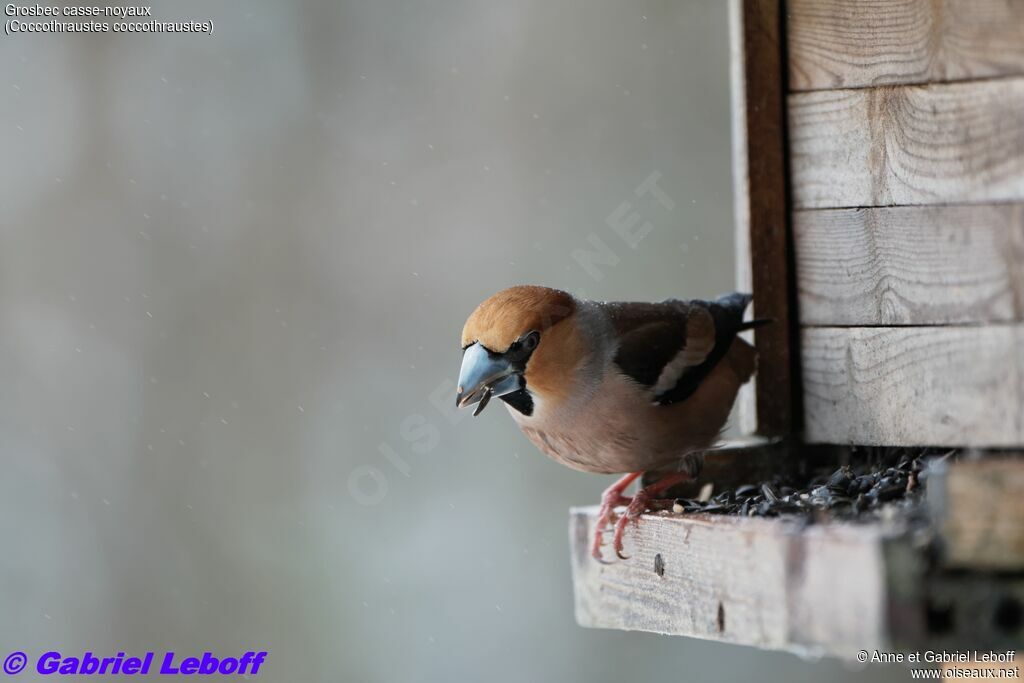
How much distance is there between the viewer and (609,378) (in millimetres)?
3244

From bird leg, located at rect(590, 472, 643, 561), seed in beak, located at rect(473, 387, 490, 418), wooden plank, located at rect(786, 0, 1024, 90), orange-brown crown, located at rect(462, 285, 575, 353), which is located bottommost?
bird leg, located at rect(590, 472, 643, 561)

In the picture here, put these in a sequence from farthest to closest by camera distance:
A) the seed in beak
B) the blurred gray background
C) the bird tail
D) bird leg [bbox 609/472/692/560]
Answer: the blurred gray background < the bird tail < the seed in beak < bird leg [bbox 609/472/692/560]

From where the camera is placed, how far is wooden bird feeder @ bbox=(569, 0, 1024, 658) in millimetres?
2000

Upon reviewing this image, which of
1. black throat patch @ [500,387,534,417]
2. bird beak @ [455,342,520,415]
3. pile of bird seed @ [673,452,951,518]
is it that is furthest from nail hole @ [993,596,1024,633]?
black throat patch @ [500,387,534,417]

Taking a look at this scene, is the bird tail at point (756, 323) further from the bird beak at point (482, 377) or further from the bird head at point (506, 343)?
the bird beak at point (482, 377)

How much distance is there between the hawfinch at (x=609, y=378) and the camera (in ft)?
9.93

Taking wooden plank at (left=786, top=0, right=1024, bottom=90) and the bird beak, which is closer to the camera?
wooden plank at (left=786, top=0, right=1024, bottom=90)

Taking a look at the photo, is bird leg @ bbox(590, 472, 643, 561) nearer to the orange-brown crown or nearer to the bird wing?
the bird wing

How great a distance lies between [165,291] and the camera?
5.61 metres

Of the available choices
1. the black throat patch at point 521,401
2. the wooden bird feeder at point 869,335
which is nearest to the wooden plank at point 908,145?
the wooden bird feeder at point 869,335

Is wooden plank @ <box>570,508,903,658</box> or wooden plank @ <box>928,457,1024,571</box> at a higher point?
wooden plank @ <box>928,457,1024,571</box>

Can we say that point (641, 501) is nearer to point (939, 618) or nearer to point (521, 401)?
point (521, 401)

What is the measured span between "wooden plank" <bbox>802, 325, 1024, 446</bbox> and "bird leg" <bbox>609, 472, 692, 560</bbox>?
1.41 feet

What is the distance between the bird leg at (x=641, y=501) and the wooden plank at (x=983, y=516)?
94cm
